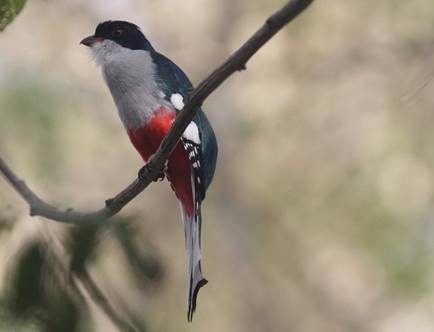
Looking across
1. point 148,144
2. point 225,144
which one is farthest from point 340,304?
point 148,144

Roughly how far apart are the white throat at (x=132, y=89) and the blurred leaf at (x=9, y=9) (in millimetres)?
1632

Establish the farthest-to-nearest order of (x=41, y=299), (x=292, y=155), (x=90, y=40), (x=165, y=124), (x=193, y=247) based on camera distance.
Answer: (x=292, y=155)
(x=90, y=40)
(x=165, y=124)
(x=193, y=247)
(x=41, y=299)

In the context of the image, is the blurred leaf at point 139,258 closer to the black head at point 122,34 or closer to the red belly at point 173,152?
the red belly at point 173,152

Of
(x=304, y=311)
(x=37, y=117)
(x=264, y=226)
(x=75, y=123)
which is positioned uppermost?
(x=37, y=117)

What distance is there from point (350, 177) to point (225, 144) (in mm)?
1197

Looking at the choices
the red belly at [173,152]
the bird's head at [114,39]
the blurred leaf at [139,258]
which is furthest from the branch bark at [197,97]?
the bird's head at [114,39]

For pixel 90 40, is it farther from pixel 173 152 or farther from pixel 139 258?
pixel 139 258

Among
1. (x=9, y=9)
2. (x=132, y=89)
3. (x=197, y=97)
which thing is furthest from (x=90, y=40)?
(x=9, y=9)

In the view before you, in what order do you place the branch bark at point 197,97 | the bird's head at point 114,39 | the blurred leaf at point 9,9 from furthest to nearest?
1. the bird's head at point 114,39
2. the blurred leaf at point 9,9
3. the branch bark at point 197,97

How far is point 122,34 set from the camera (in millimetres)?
3230

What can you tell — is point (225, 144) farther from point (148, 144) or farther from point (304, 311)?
point (148, 144)

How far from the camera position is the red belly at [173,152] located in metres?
2.84

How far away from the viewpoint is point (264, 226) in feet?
26.0

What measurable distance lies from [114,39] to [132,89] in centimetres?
37
